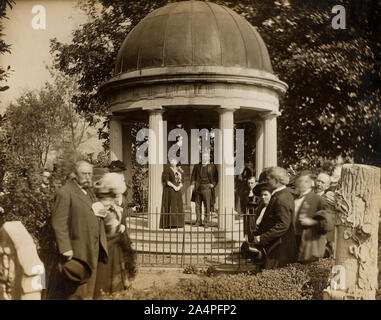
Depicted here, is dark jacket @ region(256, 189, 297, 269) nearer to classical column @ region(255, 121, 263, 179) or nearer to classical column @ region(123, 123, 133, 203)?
classical column @ region(255, 121, 263, 179)

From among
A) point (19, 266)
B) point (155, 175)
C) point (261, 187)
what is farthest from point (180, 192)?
point (19, 266)

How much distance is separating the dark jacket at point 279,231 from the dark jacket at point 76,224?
2759 mm

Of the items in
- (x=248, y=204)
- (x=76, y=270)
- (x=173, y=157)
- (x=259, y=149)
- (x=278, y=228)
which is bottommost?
(x=76, y=270)

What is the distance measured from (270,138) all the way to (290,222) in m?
2.52

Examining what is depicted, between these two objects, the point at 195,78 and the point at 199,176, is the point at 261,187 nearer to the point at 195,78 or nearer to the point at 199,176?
the point at 195,78

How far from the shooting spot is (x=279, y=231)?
275 inches

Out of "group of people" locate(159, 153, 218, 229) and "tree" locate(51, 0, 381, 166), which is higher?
"tree" locate(51, 0, 381, 166)

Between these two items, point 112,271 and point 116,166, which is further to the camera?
point 116,166

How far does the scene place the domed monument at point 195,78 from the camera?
8180 millimetres

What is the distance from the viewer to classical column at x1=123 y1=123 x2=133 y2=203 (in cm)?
917

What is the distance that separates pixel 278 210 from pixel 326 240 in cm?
109

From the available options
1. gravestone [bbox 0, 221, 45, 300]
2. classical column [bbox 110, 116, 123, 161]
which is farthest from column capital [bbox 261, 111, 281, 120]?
gravestone [bbox 0, 221, 45, 300]

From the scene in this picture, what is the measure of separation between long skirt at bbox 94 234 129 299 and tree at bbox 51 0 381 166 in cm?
295

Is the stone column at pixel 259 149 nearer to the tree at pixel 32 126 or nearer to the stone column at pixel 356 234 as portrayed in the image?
the stone column at pixel 356 234
